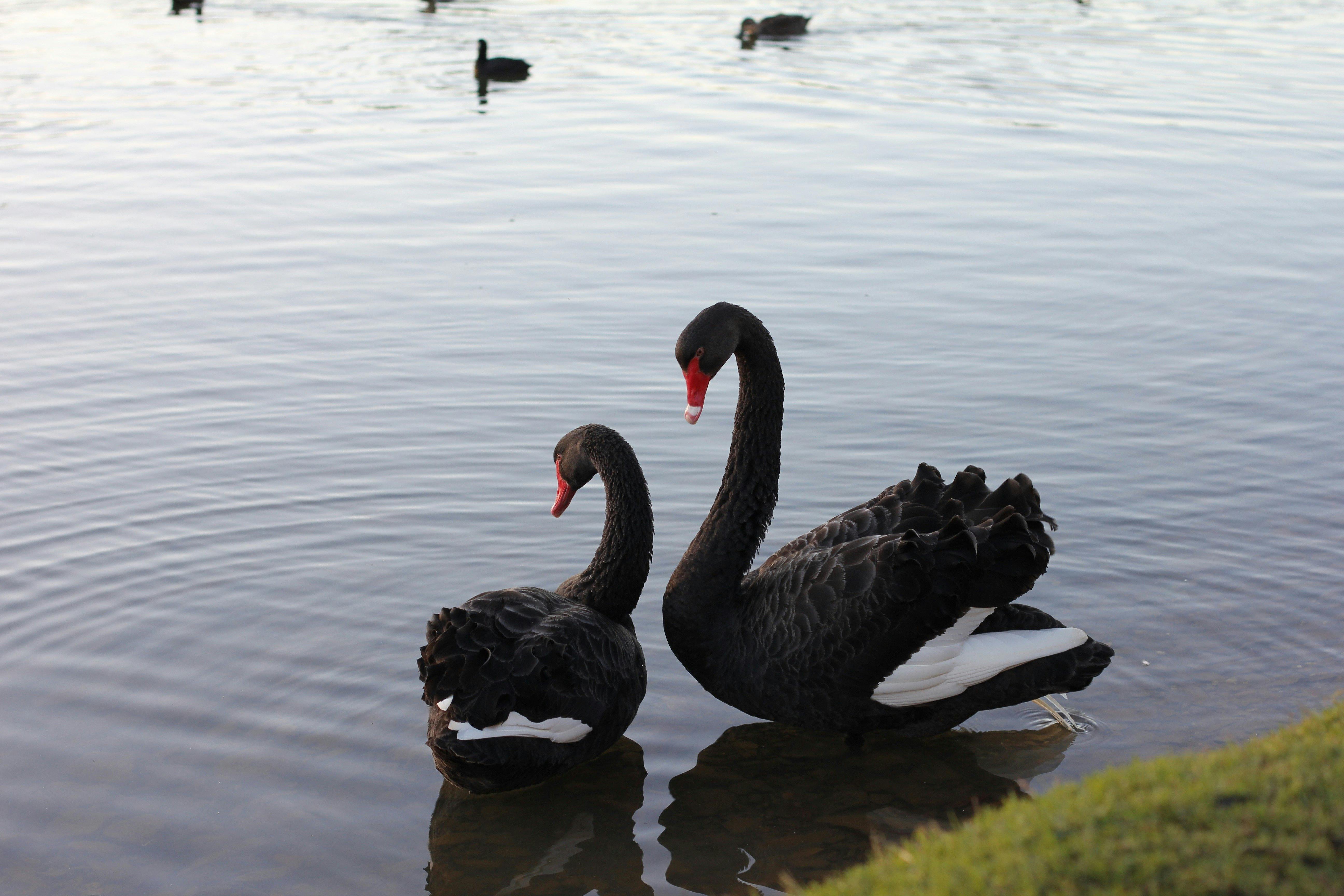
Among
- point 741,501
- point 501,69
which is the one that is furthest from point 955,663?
point 501,69

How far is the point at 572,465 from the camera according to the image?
5770mm

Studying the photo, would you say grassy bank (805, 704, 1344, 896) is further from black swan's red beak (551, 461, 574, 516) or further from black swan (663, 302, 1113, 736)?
black swan's red beak (551, 461, 574, 516)

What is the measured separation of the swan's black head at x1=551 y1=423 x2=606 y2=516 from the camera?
18.7 feet

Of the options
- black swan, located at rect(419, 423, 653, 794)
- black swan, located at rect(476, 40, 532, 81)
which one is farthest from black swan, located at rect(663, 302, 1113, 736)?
black swan, located at rect(476, 40, 532, 81)

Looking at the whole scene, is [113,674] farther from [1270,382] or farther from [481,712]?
[1270,382]

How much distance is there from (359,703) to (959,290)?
667 cm

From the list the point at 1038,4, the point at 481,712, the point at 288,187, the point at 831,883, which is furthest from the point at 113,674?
the point at 1038,4

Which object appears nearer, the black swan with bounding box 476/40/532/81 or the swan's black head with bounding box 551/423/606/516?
the swan's black head with bounding box 551/423/606/516

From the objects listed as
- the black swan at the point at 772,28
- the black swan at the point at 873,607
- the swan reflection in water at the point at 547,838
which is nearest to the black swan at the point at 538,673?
the swan reflection in water at the point at 547,838

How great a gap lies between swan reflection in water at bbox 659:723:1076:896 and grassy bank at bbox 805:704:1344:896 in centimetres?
108

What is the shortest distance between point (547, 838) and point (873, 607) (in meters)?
1.46

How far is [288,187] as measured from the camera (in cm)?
1386

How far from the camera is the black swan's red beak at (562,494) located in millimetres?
5758

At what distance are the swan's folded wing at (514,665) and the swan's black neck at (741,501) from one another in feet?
1.50
